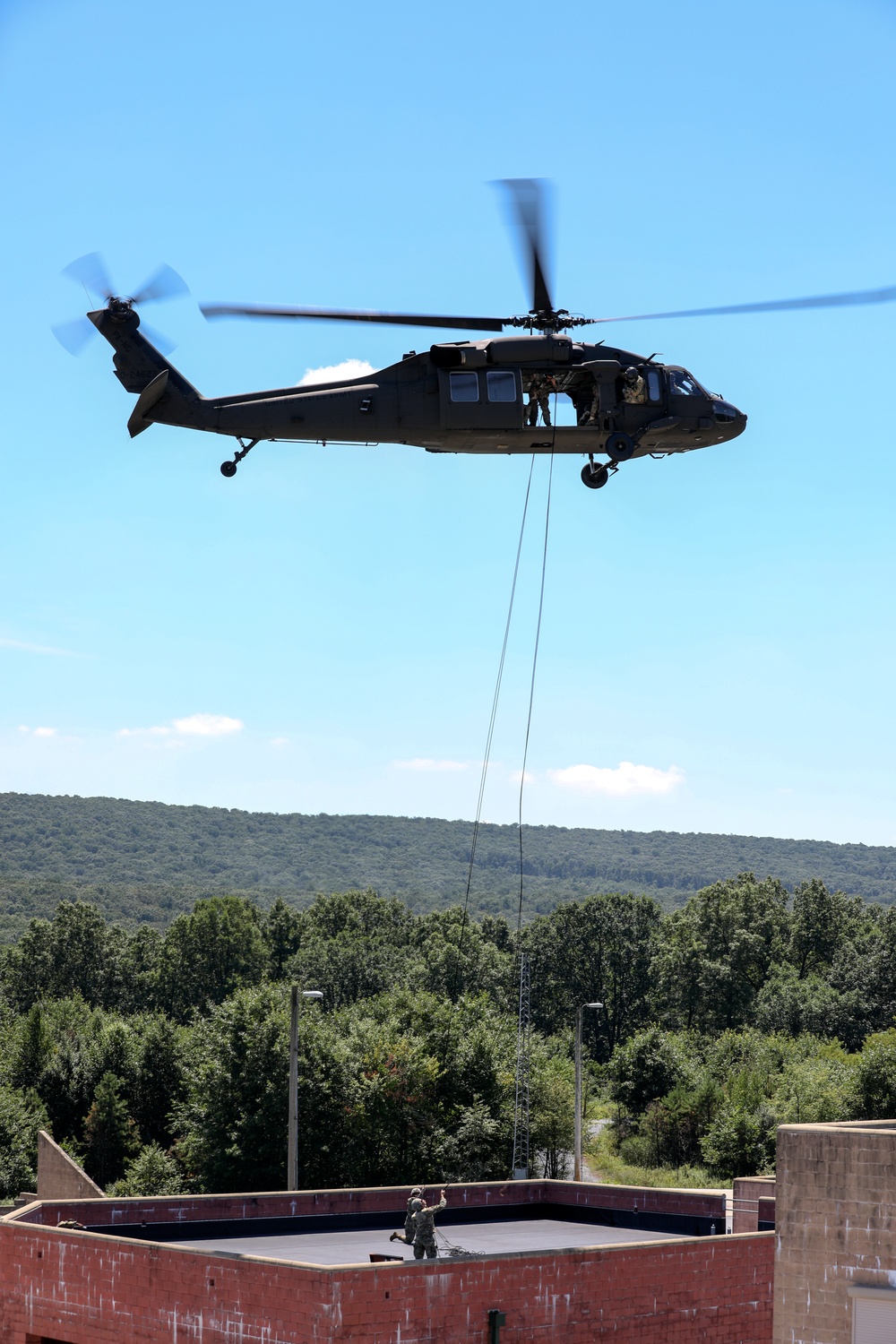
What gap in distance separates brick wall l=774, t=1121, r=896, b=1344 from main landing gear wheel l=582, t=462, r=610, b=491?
1442 centimetres

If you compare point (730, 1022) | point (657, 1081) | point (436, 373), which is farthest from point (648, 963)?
point (436, 373)

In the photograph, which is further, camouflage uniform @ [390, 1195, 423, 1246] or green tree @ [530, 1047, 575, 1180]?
green tree @ [530, 1047, 575, 1180]

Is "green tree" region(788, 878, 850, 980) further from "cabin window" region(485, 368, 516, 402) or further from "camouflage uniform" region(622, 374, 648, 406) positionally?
"cabin window" region(485, 368, 516, 402)

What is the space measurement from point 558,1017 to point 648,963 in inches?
366

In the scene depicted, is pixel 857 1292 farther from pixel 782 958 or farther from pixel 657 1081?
pixel 782 958

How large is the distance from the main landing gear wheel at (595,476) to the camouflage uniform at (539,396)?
139cm

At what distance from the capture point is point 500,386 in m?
26.9

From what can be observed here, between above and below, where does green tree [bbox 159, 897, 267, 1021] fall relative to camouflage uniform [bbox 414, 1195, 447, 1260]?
below

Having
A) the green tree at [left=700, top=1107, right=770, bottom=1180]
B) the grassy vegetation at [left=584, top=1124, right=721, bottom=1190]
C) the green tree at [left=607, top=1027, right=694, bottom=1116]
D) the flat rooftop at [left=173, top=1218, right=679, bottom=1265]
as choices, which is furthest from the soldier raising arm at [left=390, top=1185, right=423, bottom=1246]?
the green tree at [left=607, top=1027, right=694, bottom=1116]

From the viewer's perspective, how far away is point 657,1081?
8306 centimetres

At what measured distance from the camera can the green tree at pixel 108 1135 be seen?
226 ft

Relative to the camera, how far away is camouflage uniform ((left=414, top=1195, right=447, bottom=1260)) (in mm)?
20203

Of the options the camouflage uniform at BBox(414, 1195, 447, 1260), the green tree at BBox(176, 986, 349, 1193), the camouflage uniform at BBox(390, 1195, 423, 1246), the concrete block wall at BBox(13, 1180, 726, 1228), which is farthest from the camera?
the green tree at BBox(176, 986, 349, 1193)

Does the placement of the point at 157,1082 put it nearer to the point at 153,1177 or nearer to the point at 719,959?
the point at 153,1177
